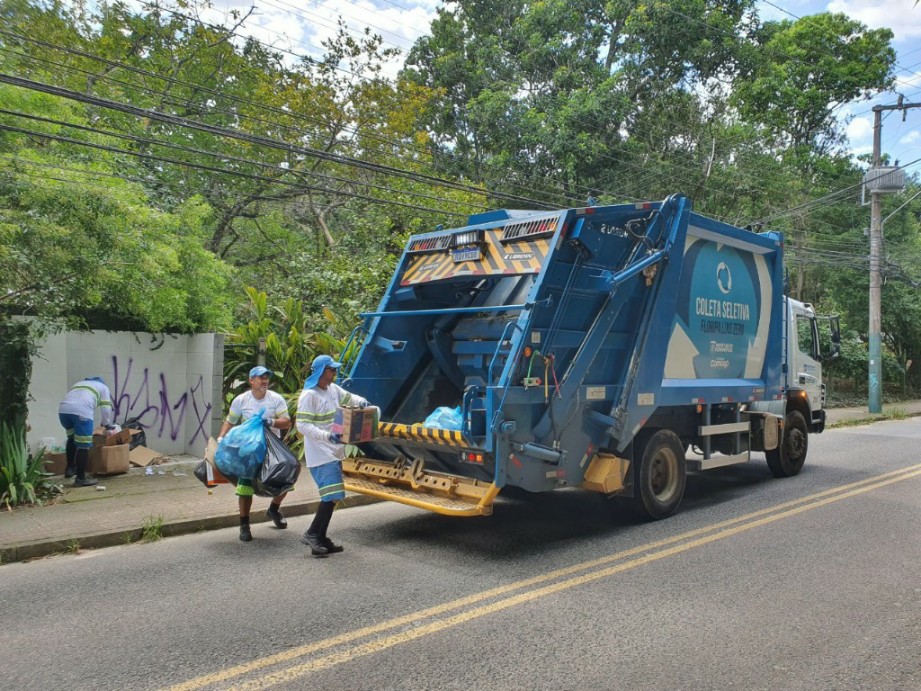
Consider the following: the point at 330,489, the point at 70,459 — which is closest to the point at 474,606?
the point at 330,489

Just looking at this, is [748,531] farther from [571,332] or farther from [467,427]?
[467,427]

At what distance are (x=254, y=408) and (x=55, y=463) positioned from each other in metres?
3.90

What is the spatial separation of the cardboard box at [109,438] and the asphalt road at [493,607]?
11.1ft

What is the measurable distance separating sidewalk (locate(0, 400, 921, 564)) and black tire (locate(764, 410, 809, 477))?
536 centimetres

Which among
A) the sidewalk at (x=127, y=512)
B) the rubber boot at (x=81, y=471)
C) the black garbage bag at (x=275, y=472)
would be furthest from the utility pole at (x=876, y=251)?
the rubber boot at (x=81, y=471)

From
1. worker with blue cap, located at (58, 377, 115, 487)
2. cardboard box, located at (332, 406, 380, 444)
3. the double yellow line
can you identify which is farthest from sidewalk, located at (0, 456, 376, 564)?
the double yellow line

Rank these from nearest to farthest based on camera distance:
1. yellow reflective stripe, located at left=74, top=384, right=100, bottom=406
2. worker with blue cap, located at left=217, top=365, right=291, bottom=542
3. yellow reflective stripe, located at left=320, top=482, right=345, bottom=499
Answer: yellow reflective stripe, located at left=320, top=482, right=345, bottom=499
worker with blue cap, located at left=217, top=365, right=291, bottom=542
yellow reflective stripe, located at left=74, top=384, right=100, bottom=406

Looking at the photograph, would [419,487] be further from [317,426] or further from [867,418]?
[867,418]

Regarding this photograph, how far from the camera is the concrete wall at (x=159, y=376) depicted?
9.54 metres

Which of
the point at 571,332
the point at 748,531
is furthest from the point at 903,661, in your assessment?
the point at 571,332

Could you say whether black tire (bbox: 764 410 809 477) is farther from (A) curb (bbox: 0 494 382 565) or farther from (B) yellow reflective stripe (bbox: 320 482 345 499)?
(B) yellow reflective stripe (bbox: 320 482 345 499)

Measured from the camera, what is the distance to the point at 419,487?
615 cm

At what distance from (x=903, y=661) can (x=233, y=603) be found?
390 centimetres

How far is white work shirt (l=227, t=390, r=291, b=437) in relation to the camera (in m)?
6.31
